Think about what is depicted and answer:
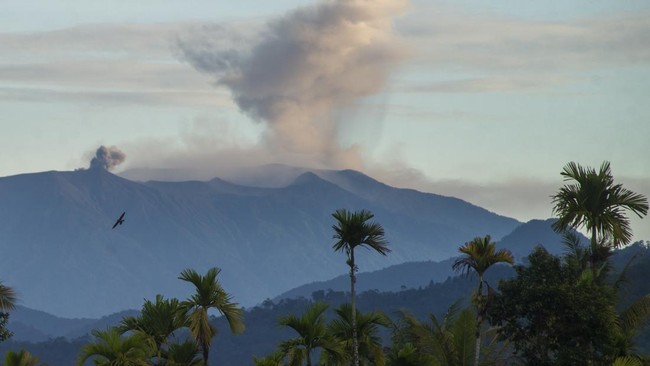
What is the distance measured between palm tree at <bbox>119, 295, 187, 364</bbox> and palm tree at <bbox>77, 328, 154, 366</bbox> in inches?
68.2

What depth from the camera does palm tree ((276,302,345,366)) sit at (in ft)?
142

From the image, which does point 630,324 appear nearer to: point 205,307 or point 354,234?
point 354,234

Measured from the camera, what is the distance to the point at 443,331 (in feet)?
172

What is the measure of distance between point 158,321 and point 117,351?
2.98 metres

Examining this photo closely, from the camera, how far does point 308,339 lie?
43.6 metres

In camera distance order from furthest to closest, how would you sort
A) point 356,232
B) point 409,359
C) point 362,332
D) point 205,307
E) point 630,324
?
point 630,324 → point 362,332 → point 356,232 → point 409,359 → point 205,307

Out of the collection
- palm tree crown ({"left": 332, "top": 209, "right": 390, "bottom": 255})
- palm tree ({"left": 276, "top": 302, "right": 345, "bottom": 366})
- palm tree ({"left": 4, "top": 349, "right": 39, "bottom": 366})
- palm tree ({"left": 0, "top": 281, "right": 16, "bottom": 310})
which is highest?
palm tree crown ({"left": 332, "top": 209, "right": 390, "bottom": 255})

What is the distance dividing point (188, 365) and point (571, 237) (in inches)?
606

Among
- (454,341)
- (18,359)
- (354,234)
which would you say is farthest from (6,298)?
(454,341)

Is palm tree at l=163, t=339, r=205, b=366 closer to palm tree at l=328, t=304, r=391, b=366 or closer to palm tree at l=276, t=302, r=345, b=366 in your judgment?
palm tree at l=276, t=302, r=345, b=366

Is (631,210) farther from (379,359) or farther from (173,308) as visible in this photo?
(173,308)

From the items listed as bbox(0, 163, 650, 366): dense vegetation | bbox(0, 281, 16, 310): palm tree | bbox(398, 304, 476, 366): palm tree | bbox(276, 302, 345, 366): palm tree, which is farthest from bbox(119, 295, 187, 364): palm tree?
bbox(0, 281, 16, 310): palm tree

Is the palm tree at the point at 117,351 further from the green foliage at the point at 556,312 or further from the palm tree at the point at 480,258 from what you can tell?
the green foliage at the point at 556,312

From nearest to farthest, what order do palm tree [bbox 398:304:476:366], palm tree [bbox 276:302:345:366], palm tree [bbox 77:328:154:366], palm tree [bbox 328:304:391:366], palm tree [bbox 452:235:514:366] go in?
palm tree [bbox 77:328:154:366] < palm tree [bbox 276:302:345:366] < palm tree [bbox 452:235:514:366] < palm tree [bbox 328:304:391:366] < palm tree [bbox 398:304:476:366]
